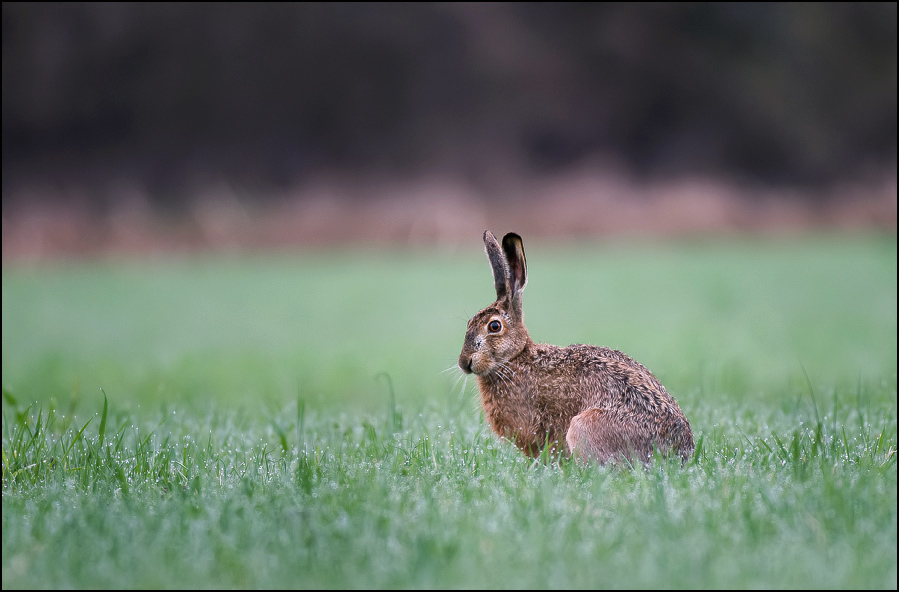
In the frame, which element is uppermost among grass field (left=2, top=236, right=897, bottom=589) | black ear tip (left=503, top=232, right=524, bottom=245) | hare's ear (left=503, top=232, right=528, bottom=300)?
black ear tip (left=503, top=232, right=524, bottom=245)

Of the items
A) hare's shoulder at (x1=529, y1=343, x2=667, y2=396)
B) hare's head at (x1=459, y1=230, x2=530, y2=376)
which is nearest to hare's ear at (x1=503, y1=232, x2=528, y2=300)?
hare's head at (x1=459, y1=230, x2=530, y2=376)

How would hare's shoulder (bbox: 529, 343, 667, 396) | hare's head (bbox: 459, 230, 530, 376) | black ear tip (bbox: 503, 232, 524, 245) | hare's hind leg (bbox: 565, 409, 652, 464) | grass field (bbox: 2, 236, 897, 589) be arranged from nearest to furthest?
1. grass field (bbox: 2, 236, 897, 589)
2. hare's hind leg (bbox: 565, 409, 652, 464)
3. hare's shoulder (bbox: 529, 343, 667, 396)
4. black ear tip (bbox: 503, 232, 524, 245)
5. hare's head (bbox: 459, 230, 530, 376)

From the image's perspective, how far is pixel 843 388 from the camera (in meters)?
6.59

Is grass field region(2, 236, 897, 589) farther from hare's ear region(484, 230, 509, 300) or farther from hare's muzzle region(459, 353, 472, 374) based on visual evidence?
hare's ear region(484, 230, 509, 300)

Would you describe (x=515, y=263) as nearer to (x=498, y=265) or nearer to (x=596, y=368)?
(x=498, y=265)

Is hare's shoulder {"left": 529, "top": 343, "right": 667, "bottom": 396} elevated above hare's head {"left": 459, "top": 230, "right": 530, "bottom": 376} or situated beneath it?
situated beneath

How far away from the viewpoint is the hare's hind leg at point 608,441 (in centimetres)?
391

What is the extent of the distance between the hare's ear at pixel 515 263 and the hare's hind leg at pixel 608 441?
865 mm

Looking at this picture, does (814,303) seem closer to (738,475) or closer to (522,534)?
(738,475)

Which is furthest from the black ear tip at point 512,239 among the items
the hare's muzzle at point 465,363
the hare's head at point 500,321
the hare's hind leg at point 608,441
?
the hare's hind leg at point 608,441

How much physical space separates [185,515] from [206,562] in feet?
1.52

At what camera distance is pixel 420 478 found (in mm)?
3771

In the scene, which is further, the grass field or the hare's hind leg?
the hare's hind leg

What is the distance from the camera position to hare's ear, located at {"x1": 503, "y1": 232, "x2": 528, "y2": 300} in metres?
4.36
